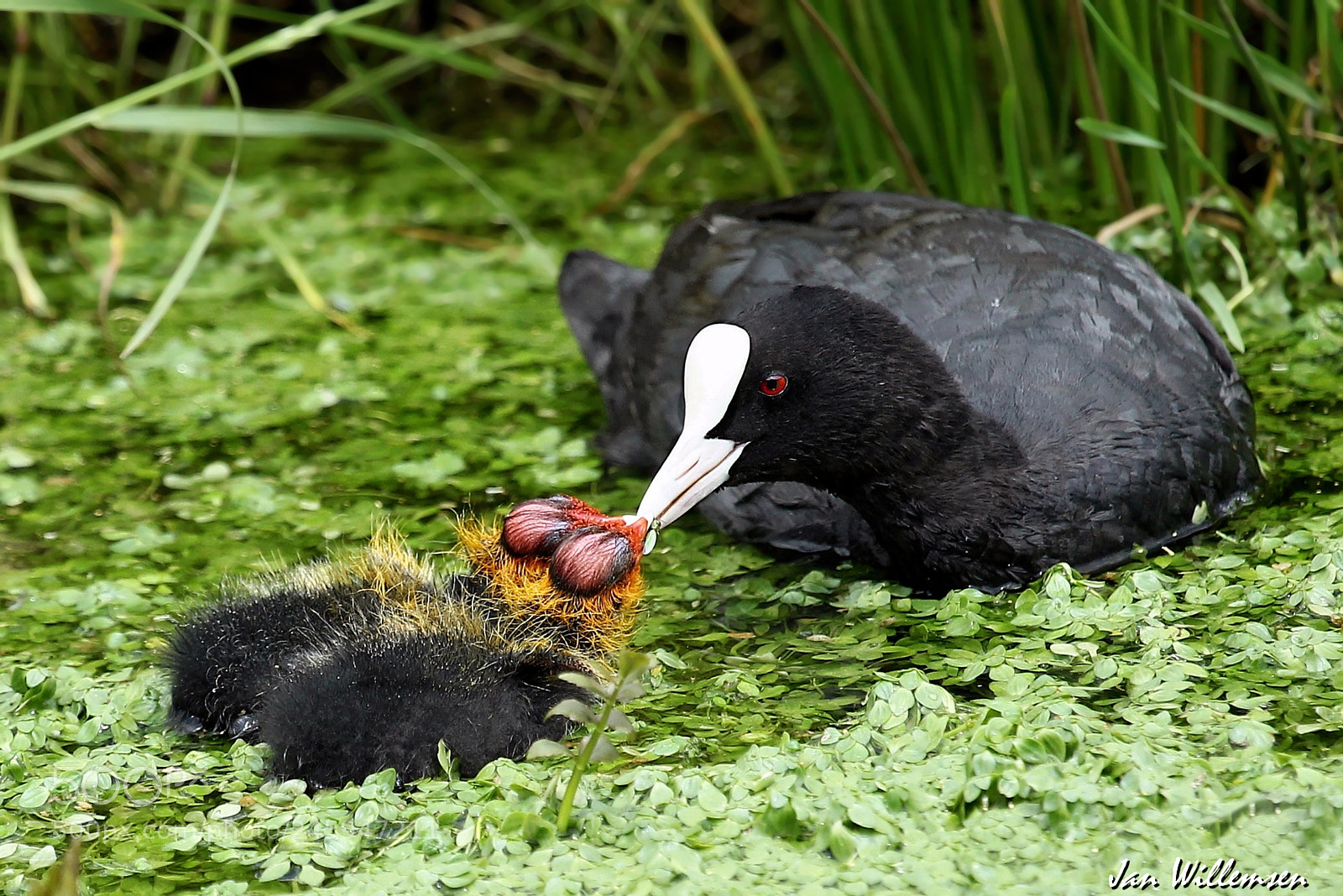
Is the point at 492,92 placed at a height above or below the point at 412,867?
above

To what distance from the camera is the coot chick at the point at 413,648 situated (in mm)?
2766

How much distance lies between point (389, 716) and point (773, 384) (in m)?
0.99

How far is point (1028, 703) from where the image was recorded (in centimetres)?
283

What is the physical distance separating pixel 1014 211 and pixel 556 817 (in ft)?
8.66

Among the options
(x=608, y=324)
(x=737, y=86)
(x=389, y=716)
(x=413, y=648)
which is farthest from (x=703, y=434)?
(x=737, y=86)

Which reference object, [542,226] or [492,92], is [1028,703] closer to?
[542,226]

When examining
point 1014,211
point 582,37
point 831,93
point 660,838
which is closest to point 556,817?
point 660,838

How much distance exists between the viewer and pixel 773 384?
10.6ft

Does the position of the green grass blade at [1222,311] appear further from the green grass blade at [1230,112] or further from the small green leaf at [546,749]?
the small green leaf at [546,749]

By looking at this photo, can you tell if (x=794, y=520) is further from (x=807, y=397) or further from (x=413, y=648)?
(x=413, y=648)

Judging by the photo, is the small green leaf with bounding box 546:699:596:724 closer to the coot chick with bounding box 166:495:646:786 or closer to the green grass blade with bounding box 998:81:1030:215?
the coot chick with bounding box 166:495:646:786

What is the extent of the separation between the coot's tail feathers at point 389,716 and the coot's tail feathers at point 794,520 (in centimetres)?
84

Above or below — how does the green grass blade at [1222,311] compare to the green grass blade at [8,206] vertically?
below

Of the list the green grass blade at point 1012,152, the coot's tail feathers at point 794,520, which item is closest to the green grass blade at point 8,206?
the coot's tail feathers at point 794,520
